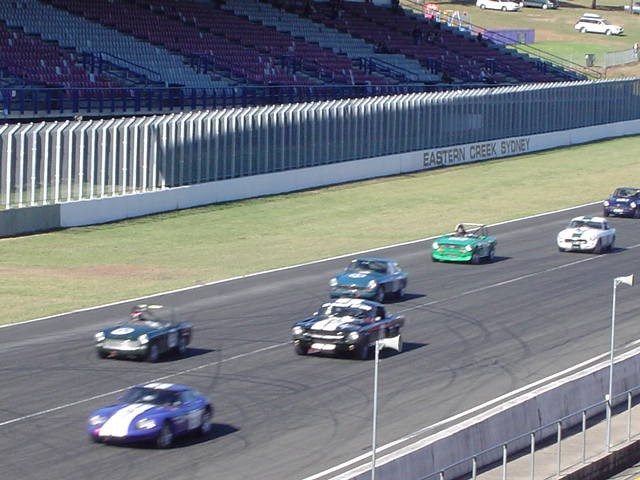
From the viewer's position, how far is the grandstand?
5700cm

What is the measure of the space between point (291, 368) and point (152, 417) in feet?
21.5

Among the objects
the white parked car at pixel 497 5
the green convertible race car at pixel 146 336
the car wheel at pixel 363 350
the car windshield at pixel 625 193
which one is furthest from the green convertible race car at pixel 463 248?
the white parked car at pixel 497 5

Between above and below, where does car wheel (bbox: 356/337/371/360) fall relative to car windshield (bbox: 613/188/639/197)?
below

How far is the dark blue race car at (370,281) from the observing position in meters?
34.5

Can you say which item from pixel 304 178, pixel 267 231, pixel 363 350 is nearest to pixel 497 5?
Result: pixel 304 178

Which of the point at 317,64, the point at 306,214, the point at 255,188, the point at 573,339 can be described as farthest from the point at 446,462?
the point at 317,64

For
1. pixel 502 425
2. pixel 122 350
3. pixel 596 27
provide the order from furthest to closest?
pixel 596 27, pixel 122 350, pixel 502 425

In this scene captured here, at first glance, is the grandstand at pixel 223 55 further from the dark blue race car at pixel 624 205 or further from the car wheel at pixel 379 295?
the car wheel at pixel 379 295

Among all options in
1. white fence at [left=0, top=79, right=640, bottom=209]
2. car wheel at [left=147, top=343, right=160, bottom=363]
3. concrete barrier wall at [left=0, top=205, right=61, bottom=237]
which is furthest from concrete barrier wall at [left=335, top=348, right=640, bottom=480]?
white fence at [left=0, top=79, right=640, bottom=209]

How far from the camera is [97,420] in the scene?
21.4 metres

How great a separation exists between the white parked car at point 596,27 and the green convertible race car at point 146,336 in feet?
385

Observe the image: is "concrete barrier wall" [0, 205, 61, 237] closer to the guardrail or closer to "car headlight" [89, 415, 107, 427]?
the guardrail

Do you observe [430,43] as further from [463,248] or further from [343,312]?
[343,312]

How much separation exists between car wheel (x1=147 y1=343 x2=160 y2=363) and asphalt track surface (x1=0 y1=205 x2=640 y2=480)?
22cm
